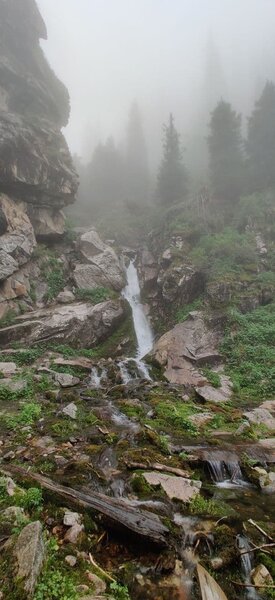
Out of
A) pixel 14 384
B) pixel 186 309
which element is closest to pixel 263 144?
pixel 186 309

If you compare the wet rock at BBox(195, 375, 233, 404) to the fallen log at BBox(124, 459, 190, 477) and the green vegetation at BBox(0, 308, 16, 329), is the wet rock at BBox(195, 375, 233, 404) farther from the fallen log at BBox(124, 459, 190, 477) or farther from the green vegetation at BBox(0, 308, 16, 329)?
the green vegetation at BBox(0, 308, 16, 329)

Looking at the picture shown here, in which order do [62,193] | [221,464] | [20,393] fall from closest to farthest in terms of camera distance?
[221,464]
[20,393]
[62,193]

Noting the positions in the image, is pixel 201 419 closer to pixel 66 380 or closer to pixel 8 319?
pixel 66 380

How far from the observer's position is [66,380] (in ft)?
47.4

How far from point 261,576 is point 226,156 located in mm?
39032

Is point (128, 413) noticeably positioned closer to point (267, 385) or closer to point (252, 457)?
point (252, 457)

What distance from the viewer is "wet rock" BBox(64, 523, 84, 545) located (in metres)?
4.50

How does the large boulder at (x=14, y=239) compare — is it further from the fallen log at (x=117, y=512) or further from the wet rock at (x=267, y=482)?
the wet rock at (x=267, y=482)

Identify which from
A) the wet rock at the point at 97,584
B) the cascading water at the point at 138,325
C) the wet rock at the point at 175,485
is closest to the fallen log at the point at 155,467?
the wet rock at the point at 175,485

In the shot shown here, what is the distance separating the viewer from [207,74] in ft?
245

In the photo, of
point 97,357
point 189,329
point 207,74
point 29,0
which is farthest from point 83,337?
point 207,74

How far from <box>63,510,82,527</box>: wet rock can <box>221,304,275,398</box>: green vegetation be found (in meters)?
10.6

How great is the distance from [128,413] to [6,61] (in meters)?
32.3

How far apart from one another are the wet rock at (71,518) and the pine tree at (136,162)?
43.9m
